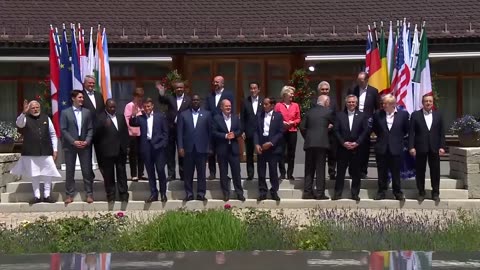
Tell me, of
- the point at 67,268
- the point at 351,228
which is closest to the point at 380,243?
the point at 351,228

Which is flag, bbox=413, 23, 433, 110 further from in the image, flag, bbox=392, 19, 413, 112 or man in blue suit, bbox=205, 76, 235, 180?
man in blue suit, bbox=205, 76, 235, 180

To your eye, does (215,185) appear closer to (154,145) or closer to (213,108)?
(213,108)

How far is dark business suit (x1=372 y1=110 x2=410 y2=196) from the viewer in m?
14.3

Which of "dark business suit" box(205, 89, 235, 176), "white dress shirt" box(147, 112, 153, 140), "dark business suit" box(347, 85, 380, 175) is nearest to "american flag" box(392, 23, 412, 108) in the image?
"dark business suit" box(347, 85, 380, 175)

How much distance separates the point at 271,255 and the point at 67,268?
2.02 m

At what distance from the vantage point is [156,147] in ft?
46.7

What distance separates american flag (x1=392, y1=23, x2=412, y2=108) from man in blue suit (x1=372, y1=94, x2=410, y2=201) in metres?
2.13

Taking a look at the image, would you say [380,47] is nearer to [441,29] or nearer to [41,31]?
[441,29]

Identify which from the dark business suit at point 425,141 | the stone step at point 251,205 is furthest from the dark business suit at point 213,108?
the dark business suit at point 425,141

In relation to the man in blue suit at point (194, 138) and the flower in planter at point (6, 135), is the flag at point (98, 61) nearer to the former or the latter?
the flower in planter at point (6, 135)

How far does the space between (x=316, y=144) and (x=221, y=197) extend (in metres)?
1.86

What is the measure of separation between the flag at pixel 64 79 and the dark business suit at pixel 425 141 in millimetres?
6630

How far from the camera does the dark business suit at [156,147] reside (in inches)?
562

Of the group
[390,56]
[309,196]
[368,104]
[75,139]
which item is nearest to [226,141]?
[309,196]
